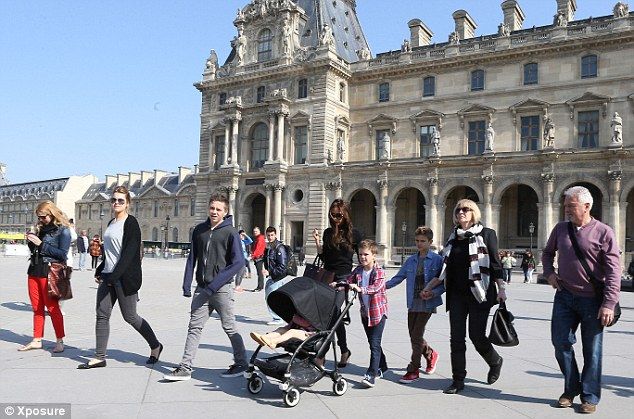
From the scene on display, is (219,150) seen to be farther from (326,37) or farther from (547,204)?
(547,204)

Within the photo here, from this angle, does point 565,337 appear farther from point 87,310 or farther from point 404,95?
point 404,95

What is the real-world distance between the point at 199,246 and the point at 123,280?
110 cm

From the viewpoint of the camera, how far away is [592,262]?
5840 millimetres

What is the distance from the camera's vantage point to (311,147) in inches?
1720

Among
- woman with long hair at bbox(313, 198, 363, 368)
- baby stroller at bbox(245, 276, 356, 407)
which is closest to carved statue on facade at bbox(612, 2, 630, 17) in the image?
woman with long hair at bbox(313, 198, 363, 368)

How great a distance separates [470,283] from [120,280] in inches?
165

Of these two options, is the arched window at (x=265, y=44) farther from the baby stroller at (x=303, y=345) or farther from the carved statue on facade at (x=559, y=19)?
the baby stroller at (x=303, y=345)

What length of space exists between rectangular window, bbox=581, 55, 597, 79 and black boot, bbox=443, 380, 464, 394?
3579cm

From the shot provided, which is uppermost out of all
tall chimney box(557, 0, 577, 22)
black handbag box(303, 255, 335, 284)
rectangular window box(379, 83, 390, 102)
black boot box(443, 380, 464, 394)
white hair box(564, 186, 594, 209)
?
tall chimney box(557, 0, 577, 22)

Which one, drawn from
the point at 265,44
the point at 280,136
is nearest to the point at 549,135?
the point at 280,136

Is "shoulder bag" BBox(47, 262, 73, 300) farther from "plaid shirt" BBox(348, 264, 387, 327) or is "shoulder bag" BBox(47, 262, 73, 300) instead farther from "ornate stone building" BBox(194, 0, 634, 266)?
"ornate stone building" BBox(194, 0, 634, 266)

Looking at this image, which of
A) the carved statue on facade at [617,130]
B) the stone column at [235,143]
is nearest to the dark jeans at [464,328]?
the carved statue on facade at [617,130]

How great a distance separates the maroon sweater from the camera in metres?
5.66

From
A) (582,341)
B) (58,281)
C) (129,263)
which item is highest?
(129,263)
